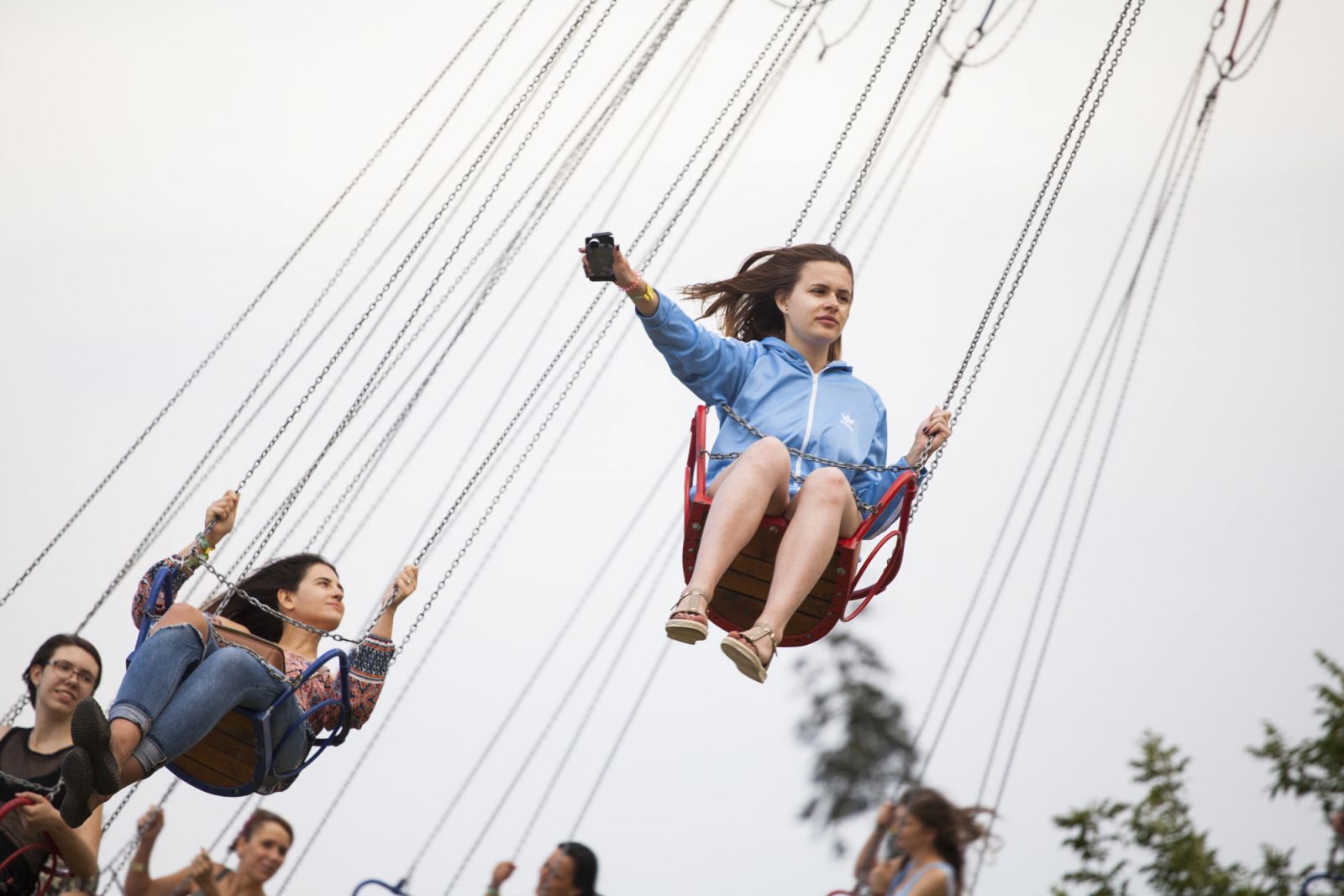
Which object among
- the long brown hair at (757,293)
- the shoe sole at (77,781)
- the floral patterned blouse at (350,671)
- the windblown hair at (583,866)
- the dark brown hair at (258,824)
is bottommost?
the shoe sole at (77,781)

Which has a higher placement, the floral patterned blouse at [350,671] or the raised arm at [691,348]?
the raised arm at [691,348]

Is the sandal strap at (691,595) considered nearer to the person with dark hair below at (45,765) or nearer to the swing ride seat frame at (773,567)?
the swing ride seat frame at (773,567)

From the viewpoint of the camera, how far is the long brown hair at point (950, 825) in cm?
474

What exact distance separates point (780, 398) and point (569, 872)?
5.29ft

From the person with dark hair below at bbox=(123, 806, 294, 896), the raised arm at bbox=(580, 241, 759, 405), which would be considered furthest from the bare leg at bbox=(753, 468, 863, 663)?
the person with dark hair below at bbox=(123, 806, 294, 896)

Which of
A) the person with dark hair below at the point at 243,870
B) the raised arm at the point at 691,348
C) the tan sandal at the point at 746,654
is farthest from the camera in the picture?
the person with dark hair below at the point at 243,870

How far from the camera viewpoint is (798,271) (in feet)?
21.6

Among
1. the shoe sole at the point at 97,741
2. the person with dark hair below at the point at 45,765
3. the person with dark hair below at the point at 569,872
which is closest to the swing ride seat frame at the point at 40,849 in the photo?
the person with dark hair below at the point at 45,765

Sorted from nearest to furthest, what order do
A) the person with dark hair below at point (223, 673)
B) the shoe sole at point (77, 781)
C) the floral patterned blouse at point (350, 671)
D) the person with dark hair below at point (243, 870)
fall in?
the shoe sole at point (77, 781) < the person with dark hair below at point (223, 673) < the floral patterned blouse at point (350, 671) < the person with dark hair below at point (243, 870)

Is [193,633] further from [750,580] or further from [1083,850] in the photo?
[1083,850]

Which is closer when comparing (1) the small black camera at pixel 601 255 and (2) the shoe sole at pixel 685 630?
(2) the shoe sole at pixel 685 630

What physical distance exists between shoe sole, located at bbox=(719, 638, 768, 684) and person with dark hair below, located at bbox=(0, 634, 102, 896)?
211cm

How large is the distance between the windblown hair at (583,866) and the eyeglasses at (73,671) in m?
1.63

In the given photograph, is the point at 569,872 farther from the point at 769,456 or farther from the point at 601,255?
the point at 601,255
